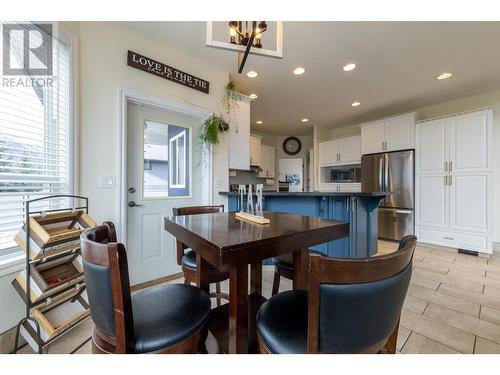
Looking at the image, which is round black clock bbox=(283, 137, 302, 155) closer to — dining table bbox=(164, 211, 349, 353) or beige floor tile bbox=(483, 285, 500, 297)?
beige floor tile bbox=(483, 285, 500, 297)

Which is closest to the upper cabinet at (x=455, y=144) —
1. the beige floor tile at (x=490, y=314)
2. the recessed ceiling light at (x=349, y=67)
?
the recessed ceiling light at (x=349, y=67)

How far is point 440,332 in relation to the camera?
160 cm

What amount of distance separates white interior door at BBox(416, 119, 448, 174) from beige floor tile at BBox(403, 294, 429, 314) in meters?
2.71

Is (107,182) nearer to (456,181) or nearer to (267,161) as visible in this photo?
(267,161)

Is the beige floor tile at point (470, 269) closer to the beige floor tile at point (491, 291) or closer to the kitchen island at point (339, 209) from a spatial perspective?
the beige floor tile at point (491, 291)

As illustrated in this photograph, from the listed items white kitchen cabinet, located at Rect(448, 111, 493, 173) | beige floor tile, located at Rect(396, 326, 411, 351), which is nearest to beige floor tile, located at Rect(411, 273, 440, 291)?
beige floor tile, located at Rect(396, 326, 411, 351)

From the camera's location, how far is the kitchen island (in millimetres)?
2574

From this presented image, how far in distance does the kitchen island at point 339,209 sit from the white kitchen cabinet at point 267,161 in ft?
9.84

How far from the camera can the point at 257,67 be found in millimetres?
2844

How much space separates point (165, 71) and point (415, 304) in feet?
11.5

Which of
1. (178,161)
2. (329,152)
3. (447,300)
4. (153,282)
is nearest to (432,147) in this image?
(329,152)

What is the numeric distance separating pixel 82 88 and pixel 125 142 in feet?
1.83

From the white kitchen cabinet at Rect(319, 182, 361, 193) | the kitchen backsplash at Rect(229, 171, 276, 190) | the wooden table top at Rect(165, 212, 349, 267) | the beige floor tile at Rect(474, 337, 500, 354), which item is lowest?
the beige floor tile at Rect(474, 337, 500, 354)
